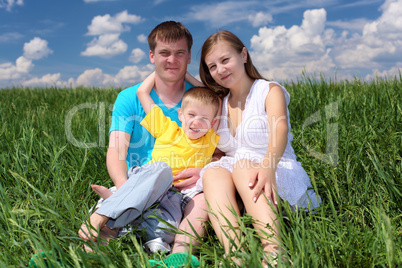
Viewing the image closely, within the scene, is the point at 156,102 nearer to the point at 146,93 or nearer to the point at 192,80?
the point at 146,93

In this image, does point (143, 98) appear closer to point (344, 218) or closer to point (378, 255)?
point (344, 218)

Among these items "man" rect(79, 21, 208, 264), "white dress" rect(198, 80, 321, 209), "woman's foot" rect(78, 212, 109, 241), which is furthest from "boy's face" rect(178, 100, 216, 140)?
"woman's foot" rect(78, 212, 109, 241)

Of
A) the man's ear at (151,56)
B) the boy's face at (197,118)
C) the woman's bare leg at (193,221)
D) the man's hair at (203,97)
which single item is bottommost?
the woman's bare leg at (193,221)

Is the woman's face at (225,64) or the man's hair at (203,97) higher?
the woman's face at (225,64)

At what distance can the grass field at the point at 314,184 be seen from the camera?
160cm

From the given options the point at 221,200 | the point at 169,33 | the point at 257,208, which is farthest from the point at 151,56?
the point at 257,208

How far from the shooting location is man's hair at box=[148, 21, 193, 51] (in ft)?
8.29

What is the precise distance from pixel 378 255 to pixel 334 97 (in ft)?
8.73

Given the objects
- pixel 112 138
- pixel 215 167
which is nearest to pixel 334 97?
pixel 215 167

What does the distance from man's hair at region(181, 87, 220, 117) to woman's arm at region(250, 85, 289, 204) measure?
0.38m

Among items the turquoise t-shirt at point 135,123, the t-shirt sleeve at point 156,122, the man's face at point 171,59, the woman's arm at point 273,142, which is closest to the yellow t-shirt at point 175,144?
the t-shirt sleeve at point 156,122

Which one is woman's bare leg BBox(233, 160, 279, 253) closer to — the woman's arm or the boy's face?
the woman's arm

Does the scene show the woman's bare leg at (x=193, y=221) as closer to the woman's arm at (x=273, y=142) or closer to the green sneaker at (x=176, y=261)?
the green sneaker at (x=176, y=261)

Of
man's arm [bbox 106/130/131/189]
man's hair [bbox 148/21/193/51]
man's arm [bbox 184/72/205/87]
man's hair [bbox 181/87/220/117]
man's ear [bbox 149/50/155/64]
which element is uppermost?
man's hair [bbox 148/21/193/51]
